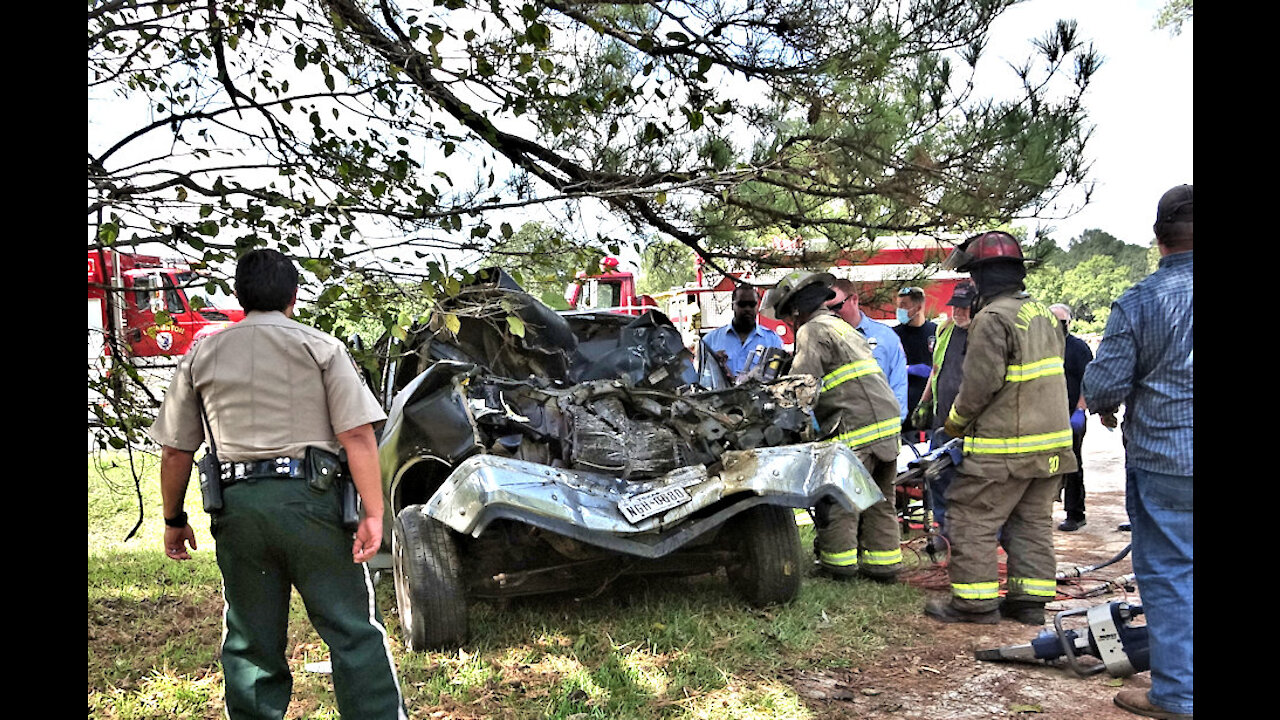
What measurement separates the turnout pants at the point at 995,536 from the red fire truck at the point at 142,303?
11.1 feet

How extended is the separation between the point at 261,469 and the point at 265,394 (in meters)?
0.23

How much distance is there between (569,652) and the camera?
3.95m

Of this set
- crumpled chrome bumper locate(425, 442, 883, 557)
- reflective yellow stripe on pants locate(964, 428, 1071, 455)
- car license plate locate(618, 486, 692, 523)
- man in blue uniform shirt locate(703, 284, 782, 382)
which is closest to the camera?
crumpled chrome bumper locate(425, 442, 883, 557)

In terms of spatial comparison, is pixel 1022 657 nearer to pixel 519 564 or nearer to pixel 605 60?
pixel 519 564

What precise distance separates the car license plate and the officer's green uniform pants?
122cm

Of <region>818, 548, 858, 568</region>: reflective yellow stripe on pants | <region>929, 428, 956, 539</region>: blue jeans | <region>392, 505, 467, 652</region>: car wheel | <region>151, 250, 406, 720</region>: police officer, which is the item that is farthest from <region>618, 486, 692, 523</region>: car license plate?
<region>929, 428, 956, 539</region>: blue jeans

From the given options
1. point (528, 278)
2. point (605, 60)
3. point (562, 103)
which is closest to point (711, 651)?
point (528, 278)

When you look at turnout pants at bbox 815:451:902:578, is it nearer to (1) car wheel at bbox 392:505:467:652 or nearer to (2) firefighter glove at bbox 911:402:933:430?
(2) firefighter glove at bbox 911:402:933:430

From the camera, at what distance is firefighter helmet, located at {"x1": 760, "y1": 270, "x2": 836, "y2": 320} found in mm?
5469

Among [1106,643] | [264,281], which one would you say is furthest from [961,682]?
[264,281]

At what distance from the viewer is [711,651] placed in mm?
3908

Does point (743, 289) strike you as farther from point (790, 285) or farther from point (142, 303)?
point (142, 303)

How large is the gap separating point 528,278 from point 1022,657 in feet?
8.51

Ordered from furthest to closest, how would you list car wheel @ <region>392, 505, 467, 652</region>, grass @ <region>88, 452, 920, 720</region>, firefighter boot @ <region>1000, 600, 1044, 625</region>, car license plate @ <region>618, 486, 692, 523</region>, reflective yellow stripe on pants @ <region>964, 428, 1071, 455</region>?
firefighter boot @ <region>1000, 600, 1044, 625</region> < reflective yellow stripe on pants @ <region>964, 428, 1071, 455</region> < car wheel @ <region>392, 505, 467, 652</region> < car license plate @ <region>618, 486, 692, 523</region> < grass @ <region>88, 452, 920, 720</region>
